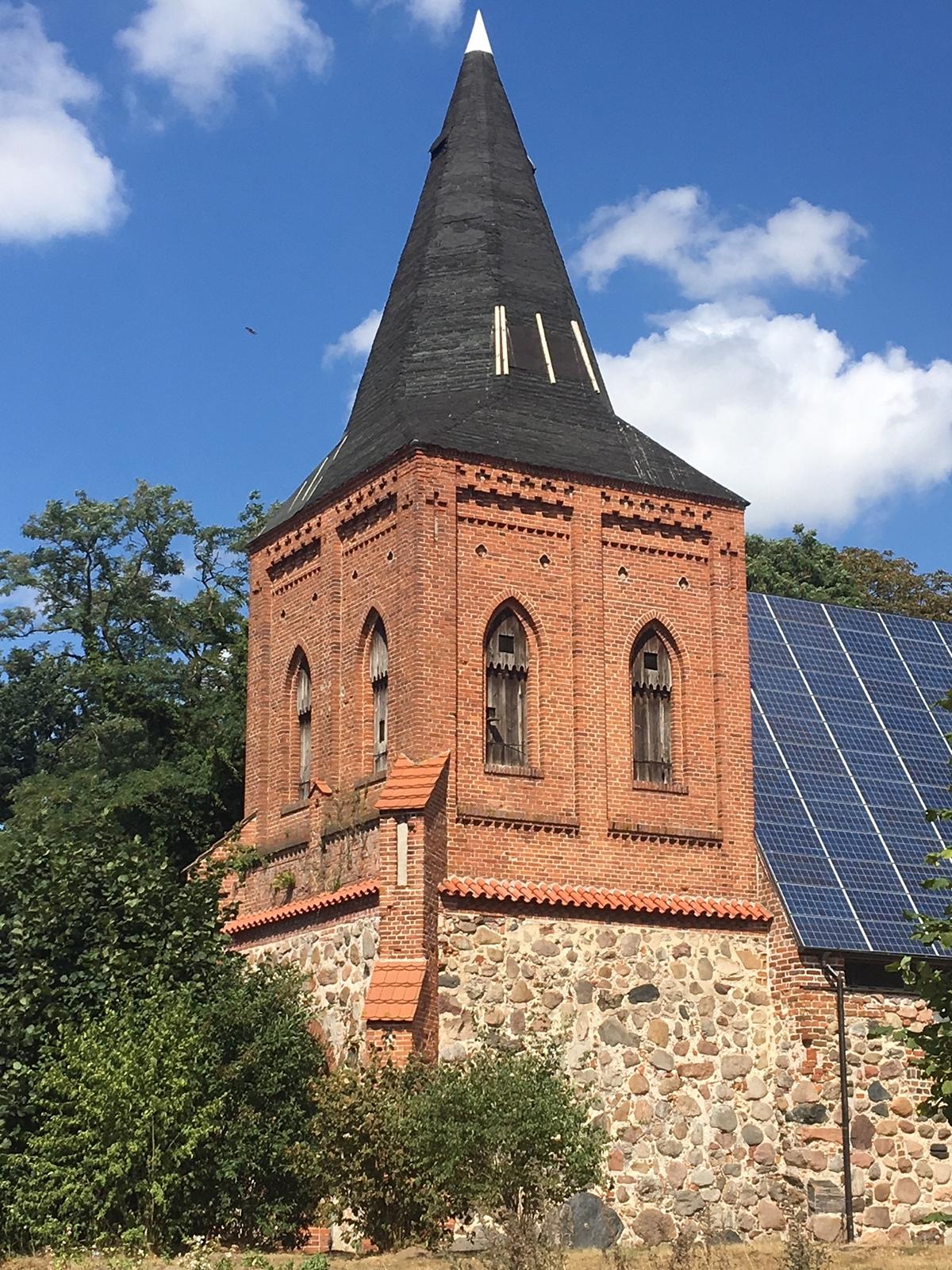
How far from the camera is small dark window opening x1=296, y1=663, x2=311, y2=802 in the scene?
81.5ft

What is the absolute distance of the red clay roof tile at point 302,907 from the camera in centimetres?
2150

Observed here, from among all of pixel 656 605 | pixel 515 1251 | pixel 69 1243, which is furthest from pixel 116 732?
pixel 515 1251

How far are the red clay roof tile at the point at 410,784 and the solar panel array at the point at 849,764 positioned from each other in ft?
15.7

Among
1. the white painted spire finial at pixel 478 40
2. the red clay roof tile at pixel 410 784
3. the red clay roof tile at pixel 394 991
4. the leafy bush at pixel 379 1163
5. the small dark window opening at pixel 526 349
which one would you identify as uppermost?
the white painted spire finial at pixel 478 40

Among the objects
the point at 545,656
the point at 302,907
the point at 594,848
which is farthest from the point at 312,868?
the point at 545,656

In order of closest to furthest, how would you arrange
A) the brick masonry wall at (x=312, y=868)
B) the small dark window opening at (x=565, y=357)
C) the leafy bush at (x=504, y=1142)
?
the leafy bush at (x=504, y=1142)
the brick masonry wall at (x=312, y=868)
the small dark window opening at (x=565, y=357)

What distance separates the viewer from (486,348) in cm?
2475

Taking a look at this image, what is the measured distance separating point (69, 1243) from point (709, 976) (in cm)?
875

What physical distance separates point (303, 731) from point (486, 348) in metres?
5.85

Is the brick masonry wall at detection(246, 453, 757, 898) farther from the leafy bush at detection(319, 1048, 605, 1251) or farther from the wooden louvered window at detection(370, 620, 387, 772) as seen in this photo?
the leafy bush at detection(319, 1048, 605, 1251)

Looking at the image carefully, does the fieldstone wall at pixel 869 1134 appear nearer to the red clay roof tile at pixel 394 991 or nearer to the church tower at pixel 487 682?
the church tower at pixel 487 682

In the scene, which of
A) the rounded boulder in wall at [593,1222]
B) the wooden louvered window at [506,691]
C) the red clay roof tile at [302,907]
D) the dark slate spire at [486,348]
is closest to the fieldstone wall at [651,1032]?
the rounded boulder in wall at [593,1222]

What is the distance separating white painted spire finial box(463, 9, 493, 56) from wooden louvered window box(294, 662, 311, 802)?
10120mm

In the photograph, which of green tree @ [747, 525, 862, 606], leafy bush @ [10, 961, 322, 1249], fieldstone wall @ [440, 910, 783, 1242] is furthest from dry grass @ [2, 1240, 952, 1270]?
green tree @ [747, 525, 862, 606]
